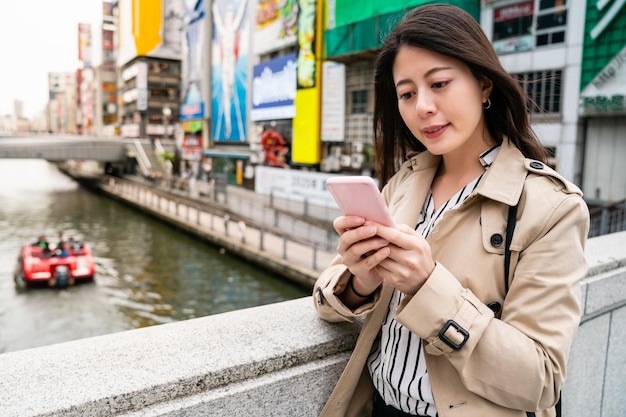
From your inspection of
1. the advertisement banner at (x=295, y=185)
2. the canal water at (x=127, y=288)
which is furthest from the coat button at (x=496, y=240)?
the advertisement banner at (x=295, y=185)

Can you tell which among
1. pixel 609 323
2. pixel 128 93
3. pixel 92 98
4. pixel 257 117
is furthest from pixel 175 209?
pixel 92 98

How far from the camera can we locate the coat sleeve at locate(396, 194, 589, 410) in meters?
1.14

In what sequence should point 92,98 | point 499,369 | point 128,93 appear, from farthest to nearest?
point 92,98 → point 128,93 → point 499,369

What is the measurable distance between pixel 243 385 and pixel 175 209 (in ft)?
88.1

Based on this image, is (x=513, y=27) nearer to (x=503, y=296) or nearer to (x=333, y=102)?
(x=333, y=102)

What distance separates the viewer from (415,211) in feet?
5.02

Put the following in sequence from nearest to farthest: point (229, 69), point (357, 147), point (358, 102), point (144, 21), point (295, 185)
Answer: point (144, 21) → point (357, 147) → point (358, 102) → point (295, 185) → point (229, 69)

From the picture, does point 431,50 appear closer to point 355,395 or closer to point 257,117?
point 355,395

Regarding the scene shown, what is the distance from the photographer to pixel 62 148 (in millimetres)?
39625

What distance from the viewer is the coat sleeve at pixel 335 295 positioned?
1541 mm

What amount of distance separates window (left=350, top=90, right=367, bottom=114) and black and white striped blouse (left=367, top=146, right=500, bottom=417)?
719 inches

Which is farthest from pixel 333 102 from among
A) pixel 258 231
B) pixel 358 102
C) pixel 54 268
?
pixel 54 268

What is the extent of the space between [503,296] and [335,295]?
559 millimetres

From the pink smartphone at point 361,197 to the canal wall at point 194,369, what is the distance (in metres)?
0.69
